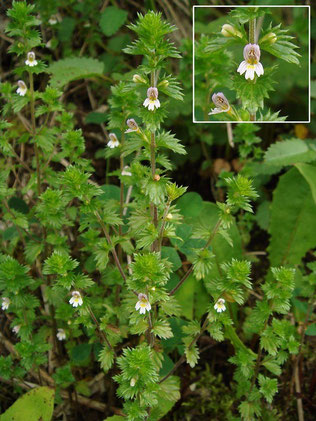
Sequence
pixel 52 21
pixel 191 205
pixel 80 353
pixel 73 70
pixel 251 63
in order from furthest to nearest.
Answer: pixel 52 21, pixel 73 70, pixel 191 205, pixel 80 353, pixel 251 63

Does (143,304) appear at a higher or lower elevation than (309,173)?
lower

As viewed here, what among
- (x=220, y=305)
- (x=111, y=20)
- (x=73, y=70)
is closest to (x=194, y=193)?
(x=220, y=305)

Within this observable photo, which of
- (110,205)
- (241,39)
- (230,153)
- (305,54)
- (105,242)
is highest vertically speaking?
(305,54)

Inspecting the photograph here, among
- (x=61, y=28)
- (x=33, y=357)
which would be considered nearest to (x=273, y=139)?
(x=61, y=28)

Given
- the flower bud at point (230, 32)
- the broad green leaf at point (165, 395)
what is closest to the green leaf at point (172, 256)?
the broad green leaf at point (165, 395)

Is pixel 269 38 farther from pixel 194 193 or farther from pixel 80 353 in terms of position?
pixel 80 353

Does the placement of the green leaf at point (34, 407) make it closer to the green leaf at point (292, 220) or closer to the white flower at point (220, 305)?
the white flower at point (220, 305)

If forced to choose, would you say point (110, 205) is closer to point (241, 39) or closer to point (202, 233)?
point (202, 233)
